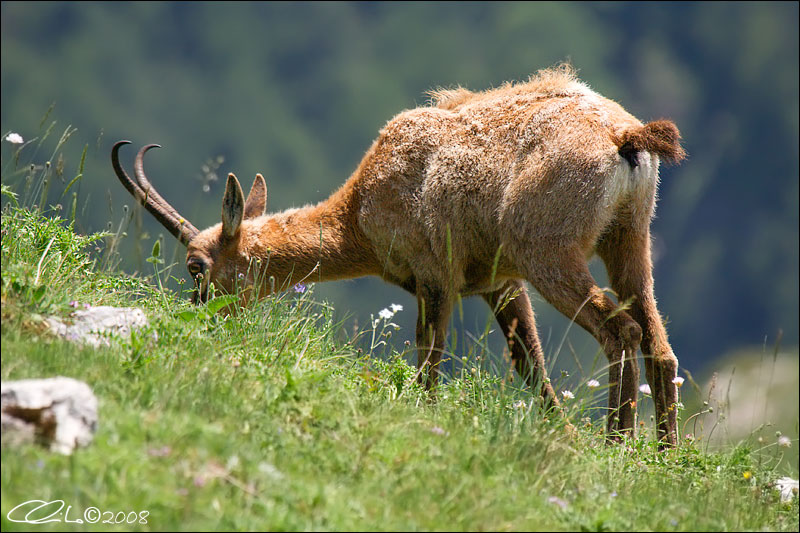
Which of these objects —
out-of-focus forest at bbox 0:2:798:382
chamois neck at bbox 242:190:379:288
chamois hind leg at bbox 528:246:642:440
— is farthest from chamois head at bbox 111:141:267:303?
out-of-focus forest at bbox 0:2:798:382

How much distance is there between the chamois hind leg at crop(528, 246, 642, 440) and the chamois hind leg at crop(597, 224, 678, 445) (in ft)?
1.23

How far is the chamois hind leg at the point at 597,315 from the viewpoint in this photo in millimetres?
5426

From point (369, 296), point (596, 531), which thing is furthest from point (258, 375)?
point (369, 296)

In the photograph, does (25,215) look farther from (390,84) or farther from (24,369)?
(390,84)

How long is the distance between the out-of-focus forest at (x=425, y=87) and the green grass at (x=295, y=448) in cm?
5079

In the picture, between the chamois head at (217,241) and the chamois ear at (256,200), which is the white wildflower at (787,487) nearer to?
the chamois head at (217,241)

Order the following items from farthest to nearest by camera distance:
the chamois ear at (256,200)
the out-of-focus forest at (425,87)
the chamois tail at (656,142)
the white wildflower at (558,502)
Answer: the out-of-focus forest at (425,87), the chamois ear at (256,200), the chamois tail at (656,142), the white wildflower at (558,502)

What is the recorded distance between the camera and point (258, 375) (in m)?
4.21

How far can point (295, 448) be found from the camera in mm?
3607

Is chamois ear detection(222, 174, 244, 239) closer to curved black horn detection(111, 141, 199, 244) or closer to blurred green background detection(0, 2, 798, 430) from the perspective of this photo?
curved black horn detection(111, 141, 199, 244)

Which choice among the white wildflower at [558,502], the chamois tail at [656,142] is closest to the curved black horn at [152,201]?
Result: the chamois tail at [656,142]

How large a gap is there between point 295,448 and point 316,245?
348cm
